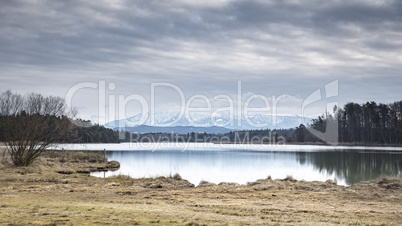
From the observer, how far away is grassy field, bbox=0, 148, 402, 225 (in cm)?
1146

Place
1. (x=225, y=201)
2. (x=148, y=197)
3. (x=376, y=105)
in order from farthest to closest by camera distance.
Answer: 1. (x=376, y=105)
2. (x=148, y=197)
3. (x=225, y=201)

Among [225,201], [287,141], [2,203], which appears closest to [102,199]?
[2,203]

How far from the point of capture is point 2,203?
14.1 metres

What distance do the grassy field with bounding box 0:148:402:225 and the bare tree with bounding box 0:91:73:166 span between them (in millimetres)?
9647

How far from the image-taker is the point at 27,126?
3469cm

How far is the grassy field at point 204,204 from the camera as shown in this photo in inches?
451

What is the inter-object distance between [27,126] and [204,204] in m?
24.6

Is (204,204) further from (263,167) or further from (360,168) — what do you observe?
(360,168)

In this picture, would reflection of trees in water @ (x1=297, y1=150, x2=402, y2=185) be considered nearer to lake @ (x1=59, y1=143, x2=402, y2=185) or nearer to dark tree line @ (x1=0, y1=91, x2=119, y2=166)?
lake @ (x1=59, y1=143, x2=402, y2=185)

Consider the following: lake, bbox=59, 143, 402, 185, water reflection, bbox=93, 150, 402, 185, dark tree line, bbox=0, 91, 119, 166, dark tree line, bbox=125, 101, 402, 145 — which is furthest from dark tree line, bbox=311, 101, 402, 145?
dark tree line, bbox=0, 91, 119, 166

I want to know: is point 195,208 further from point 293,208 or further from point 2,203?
point 2,203

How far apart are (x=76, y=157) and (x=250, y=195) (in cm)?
3501

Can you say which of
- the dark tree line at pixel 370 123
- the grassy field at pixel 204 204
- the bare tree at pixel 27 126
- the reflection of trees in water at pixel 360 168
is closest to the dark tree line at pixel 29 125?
the bare tree at pixel 27 126

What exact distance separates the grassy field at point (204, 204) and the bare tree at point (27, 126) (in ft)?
31.7
